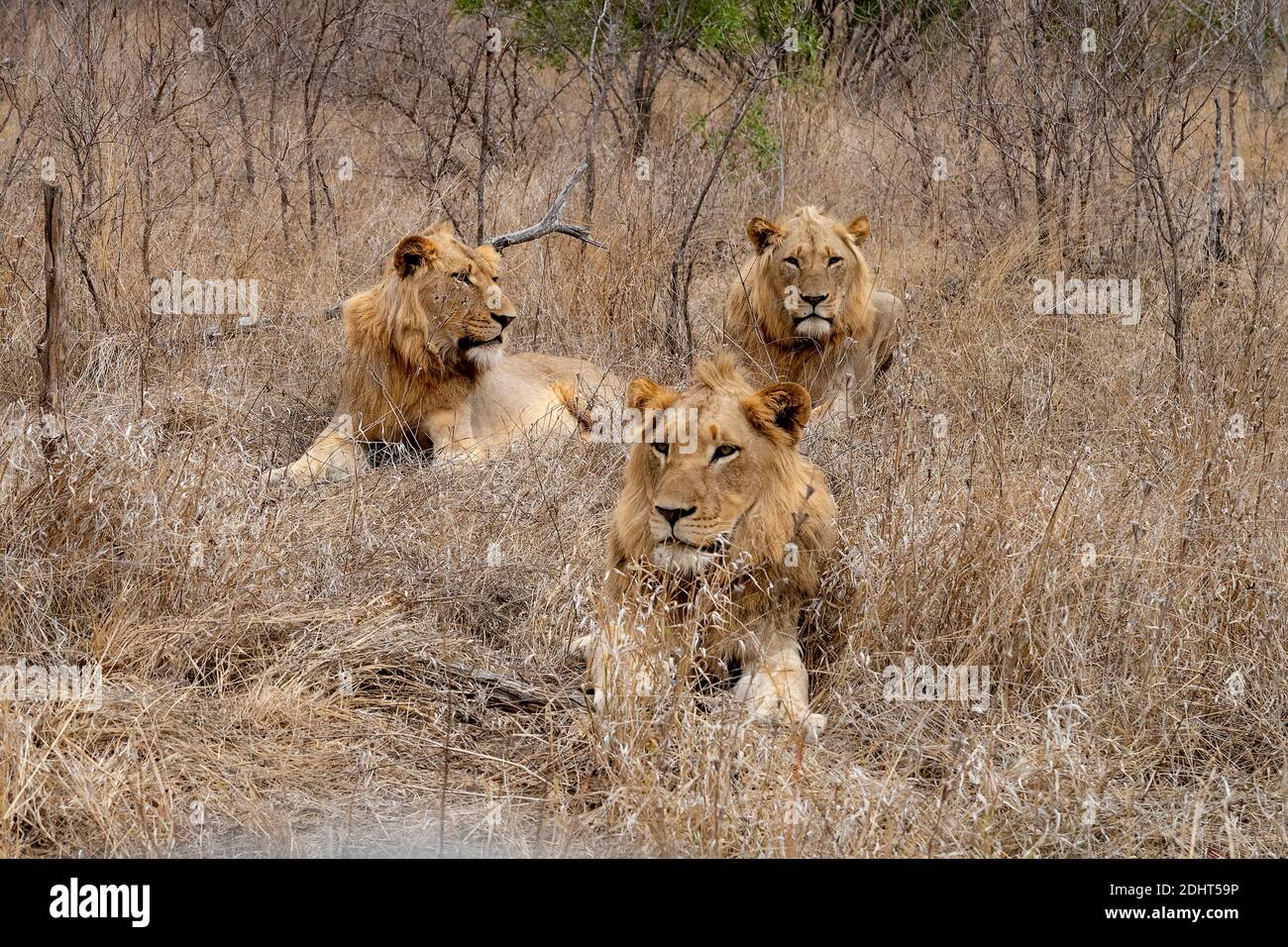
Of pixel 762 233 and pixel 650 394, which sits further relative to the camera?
pixel 762 233

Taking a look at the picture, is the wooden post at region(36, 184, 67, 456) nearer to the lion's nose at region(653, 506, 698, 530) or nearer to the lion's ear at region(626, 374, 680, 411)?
the lion's ear at region(626, 374, 680, 411)

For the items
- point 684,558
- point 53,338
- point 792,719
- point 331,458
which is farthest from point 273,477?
point 792,719

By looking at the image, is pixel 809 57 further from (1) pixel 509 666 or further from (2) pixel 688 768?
(2) pixel 688 768

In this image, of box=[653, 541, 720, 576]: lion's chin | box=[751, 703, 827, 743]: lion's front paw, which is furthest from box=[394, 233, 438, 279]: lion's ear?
box=[751, 703, 827, 743]: lion's front paw

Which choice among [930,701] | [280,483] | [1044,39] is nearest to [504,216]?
[1044,39]

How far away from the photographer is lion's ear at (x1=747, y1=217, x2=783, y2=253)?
287 inches

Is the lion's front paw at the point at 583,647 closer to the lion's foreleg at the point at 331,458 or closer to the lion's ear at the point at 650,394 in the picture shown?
the lion's ear at the point at 650,394

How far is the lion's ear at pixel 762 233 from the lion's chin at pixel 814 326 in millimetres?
430

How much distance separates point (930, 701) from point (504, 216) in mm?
5784

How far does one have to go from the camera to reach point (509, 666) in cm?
473

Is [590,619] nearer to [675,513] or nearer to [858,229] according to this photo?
[675,513]

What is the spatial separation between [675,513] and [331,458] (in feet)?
9.85

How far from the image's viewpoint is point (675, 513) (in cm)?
420

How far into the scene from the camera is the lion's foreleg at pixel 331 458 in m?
6.50
